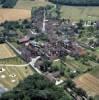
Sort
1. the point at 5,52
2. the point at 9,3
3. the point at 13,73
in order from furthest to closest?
the point at 9,3, the point at 5,52, the point at 13,73

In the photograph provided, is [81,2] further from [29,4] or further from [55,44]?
[55,44]

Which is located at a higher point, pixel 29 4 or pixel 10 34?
pixel 29 4

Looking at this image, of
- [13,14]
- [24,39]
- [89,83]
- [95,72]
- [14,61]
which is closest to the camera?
[89,83]

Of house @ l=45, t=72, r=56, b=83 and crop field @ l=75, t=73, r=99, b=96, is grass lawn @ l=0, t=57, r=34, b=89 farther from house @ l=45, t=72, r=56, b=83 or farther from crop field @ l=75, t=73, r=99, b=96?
crop field @ l=75, t=73, r=99, b=96

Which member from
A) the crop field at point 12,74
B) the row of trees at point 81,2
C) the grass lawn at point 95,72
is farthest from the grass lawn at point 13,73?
the row of trees at point 81,2

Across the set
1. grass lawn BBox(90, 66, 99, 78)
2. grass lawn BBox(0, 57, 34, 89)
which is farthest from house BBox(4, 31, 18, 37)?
grass lawn BBox(90, 66, 99, 78)

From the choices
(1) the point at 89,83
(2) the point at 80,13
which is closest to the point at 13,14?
(2) the point at 80,13

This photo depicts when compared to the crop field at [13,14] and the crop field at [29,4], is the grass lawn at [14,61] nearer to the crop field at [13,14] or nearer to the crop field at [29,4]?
the crop field at [13,14]
